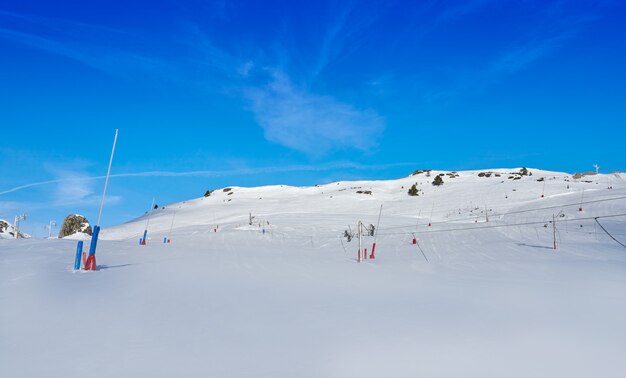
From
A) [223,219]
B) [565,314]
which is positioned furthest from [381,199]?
[565,314]

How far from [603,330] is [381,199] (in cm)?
4688

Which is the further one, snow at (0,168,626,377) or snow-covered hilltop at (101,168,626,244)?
snow-covered hilltop at (101,168,626,244)

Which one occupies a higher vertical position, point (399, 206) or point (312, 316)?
point (399, 206)

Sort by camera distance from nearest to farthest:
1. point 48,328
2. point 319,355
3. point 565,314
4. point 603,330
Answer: point 319,355 < point 48,328 < point 603,330 < point 565,314

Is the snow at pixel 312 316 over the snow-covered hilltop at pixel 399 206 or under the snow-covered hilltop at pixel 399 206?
under

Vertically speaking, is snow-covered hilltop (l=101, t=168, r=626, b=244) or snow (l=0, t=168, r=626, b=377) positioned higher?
snow-covered hilltop (l=101, t=168, r=626, b=244)

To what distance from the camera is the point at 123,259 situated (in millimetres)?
11961

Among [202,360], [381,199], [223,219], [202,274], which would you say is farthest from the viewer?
[381,199]

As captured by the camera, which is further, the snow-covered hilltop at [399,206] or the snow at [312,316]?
the snow-covered hilltop at [399,206]

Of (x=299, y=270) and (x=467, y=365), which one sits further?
(x=299, y=270)

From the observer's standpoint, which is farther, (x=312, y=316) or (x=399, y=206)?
(x=399, y=206)

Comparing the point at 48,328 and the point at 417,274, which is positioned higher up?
the point at 417,274

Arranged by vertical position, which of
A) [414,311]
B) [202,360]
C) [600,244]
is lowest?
[202,360]

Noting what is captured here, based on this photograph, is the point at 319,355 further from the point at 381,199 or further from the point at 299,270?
the point at 381,199
